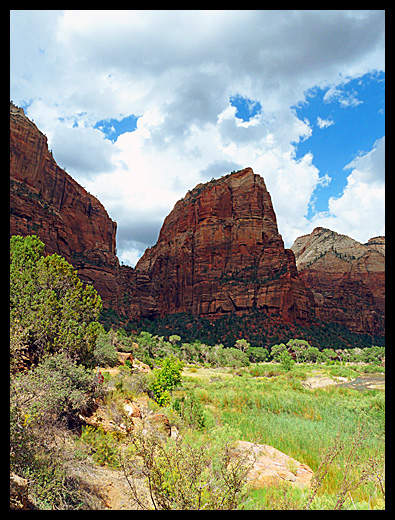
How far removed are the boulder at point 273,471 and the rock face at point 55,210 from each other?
142 feet

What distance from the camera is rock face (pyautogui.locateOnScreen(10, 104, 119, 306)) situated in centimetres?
4462

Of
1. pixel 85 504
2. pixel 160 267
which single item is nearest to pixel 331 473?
pixel 85 504

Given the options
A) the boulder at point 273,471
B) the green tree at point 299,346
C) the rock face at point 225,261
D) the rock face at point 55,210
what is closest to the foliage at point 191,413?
the boulder at point 273,471

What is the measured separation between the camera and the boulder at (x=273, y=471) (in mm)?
4860

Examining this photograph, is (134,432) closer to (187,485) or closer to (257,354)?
(187,485)

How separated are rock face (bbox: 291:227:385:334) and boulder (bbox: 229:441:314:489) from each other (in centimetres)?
8124

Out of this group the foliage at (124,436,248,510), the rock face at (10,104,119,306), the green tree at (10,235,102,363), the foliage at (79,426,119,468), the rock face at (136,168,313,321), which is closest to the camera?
the foliage at (124,436,248,510)

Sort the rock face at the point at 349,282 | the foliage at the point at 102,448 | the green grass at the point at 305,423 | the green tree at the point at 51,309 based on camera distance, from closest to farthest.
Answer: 1. the foliage at the point at 102,448
2. the green grass at the point at 305,423
3. the green tree at the point at 51,309
4. the rock face at the point at 349,282

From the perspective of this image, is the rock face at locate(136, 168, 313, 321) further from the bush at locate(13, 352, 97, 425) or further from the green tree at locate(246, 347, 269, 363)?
the bush at locate(13, 352, 97, 425)

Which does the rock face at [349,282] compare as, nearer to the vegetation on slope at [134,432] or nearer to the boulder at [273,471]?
the vegetation on slope at [134,432]

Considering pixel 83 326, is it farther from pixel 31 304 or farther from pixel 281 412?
pixel 281 412

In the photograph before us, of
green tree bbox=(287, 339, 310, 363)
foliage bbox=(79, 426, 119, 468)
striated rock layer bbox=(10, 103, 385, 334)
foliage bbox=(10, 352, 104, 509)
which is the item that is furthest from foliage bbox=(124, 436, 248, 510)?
green tree bbox=(287, 339, 310, 363)

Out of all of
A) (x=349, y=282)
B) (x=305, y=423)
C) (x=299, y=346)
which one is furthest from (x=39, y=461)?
(x=349, y=282)
